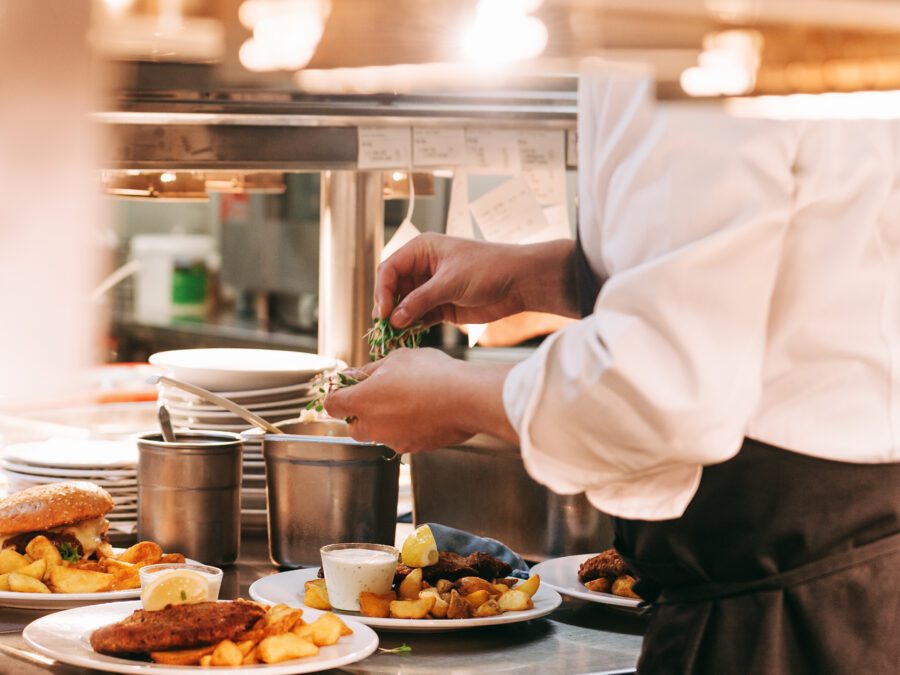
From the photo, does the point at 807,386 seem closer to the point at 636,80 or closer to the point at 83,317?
the point at 636,80

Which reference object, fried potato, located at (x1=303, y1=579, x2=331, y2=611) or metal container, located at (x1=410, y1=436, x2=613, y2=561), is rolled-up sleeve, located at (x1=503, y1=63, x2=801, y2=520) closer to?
fried potato, located at (x1=303, y1=579, x2=331, y2=611)

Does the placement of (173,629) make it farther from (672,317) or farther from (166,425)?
(672,317)

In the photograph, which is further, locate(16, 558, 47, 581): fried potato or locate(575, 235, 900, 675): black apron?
locate(16, 558, 47, 581): fried potato

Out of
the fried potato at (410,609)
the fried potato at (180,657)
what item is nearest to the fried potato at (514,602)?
the fried potato at (410,609)

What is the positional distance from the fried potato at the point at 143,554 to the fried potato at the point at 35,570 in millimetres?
137

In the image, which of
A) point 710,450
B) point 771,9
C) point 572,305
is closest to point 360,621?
point 572,305

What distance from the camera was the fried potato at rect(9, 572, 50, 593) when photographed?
176 centimetres

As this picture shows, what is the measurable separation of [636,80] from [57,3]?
0.65 metres

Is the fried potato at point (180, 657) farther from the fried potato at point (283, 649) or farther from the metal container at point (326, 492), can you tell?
the metal container at point (326, 492)

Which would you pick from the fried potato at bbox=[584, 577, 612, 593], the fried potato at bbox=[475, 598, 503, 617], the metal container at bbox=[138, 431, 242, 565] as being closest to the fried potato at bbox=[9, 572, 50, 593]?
the metal container at bbox=[138, 431, 242, 565]

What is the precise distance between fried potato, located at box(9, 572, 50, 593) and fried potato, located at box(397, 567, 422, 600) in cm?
51

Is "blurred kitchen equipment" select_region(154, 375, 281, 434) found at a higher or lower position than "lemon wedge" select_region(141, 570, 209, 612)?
higher

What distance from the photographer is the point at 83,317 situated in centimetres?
109

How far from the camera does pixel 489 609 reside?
170 cm
